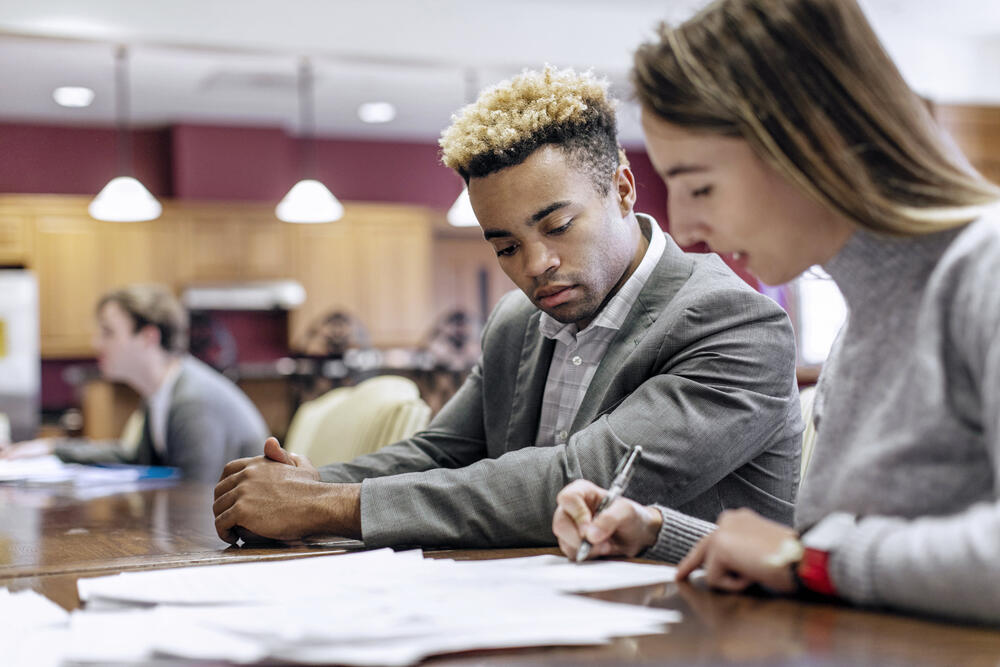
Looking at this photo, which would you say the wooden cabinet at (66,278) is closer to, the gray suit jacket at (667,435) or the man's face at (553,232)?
the man's face at (553,232)

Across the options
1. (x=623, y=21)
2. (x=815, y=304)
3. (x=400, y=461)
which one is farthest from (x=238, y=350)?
(x=400, y=461)

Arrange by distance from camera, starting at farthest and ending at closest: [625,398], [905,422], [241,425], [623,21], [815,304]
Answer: [815,304] < [623,21] < [241,425] < [625,398] < [905,422]

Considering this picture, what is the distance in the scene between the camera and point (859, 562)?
2.48ft

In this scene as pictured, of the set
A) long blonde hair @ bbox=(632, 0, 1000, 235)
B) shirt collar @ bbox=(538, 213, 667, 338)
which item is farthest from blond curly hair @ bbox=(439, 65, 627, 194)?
long blonde hair @ bbox=(632, 0, 1000, 235)

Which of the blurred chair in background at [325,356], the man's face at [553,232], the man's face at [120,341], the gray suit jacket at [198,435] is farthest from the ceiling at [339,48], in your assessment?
the man's face at [553,232]

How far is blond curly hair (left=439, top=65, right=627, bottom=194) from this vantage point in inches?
56.3

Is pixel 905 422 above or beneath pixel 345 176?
beneath

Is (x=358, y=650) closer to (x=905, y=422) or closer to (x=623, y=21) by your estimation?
(x=905, y=422)

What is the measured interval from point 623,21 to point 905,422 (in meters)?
5.63

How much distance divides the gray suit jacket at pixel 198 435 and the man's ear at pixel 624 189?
5.86 feet

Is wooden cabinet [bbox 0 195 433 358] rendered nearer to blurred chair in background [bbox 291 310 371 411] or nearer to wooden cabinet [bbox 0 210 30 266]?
wooden cabinet [bbox 0 210 30 266]

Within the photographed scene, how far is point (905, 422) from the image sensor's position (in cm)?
79

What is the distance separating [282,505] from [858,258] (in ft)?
2.30

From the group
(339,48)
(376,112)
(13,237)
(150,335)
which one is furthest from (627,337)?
(13,237)
